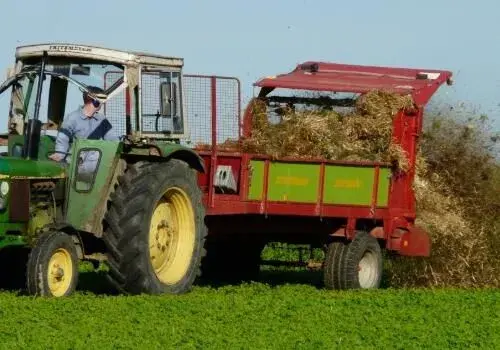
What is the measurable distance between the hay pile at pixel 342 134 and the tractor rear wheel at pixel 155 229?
165cm

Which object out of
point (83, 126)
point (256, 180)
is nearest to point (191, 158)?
point (256, 180)

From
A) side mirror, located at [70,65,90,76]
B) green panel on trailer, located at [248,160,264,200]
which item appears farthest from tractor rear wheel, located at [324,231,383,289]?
side mirror, located at [70,65,90,76]

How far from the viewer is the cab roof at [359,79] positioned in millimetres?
14883

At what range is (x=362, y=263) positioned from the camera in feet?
47.9

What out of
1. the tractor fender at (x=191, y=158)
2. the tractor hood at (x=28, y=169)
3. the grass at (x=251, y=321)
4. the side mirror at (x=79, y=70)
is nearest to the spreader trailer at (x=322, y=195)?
the tractor fender at (x=191, y=158)

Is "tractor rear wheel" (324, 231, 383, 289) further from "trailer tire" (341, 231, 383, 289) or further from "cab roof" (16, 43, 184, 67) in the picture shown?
"cab roof" (16, 43, 184, 67)

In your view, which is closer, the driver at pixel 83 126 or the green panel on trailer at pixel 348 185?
the driver at pixel 83 126

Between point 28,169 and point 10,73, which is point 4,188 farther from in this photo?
point 10,73

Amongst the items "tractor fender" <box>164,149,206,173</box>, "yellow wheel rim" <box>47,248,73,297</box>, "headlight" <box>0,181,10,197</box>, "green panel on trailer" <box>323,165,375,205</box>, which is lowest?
"yellow wheel rim" <box>47,248,73,297</box>

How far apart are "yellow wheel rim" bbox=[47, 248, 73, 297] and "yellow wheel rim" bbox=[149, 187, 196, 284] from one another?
109 cm

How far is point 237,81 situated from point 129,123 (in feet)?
6.41

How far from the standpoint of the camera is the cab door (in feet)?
38.6

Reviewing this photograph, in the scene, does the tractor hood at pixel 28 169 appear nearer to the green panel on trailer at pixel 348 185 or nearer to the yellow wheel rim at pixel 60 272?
the yellow wheel rim at pixel 60 272

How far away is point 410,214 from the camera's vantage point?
1472cm
